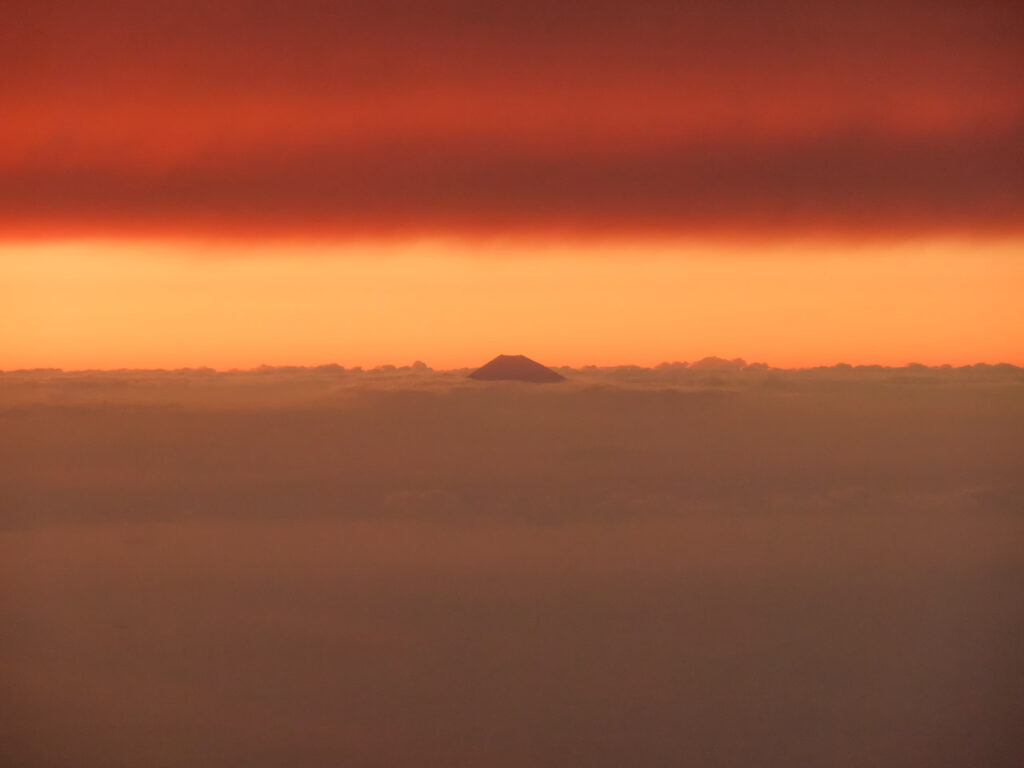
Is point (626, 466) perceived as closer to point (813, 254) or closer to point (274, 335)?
point (813, 254)

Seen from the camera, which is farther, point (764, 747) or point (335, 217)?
point (335, 217)

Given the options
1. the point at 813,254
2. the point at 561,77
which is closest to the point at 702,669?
the point at 813,254

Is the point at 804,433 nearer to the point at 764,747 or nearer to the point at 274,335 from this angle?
the point at 764,747

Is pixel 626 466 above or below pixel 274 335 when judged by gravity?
below

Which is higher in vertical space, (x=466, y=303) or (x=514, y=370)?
(x=466, y=303)

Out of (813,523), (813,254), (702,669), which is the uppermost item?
(813,254)

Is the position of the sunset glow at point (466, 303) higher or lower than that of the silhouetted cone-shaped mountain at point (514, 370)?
higher

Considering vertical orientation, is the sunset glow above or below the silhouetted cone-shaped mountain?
above
